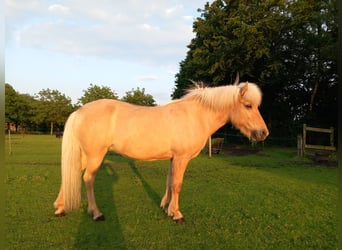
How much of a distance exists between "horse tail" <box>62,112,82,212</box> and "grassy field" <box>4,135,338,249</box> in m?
0.32

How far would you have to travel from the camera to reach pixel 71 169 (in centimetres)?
455

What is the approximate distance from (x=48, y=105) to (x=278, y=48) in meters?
47.0

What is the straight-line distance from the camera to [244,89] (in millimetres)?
4836

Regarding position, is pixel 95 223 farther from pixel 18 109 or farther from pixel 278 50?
pixel 18 109

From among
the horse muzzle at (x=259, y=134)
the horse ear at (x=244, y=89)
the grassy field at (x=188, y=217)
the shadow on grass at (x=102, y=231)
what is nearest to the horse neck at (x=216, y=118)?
the horse ear at (x=244, y=89)

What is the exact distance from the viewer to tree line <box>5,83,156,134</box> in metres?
51.8

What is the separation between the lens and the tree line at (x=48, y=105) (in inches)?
2041

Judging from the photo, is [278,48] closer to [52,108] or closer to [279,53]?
[279,53]

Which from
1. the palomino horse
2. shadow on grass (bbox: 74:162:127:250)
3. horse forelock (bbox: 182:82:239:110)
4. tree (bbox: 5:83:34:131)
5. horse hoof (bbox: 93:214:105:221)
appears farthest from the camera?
tree (bbox: 5:83:34:131)

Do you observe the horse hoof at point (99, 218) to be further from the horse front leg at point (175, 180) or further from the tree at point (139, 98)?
the tree at point (139, 98)

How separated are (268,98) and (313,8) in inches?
333

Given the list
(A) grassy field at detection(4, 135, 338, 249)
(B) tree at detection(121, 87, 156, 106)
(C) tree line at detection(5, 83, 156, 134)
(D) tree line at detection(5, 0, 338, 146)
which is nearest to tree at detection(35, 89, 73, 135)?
(C) tree line at detection(5, 83, 156, 134)

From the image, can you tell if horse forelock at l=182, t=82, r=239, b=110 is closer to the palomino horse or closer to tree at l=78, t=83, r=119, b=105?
the palomino horse

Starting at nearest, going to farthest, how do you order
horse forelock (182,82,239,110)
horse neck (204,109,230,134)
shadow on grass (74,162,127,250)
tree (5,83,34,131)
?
shadow on grass (74,162,127,250) < horse forelock (182,82,239,110) < horse neck (204,109,230,134) < tree (5,83,34,131)
